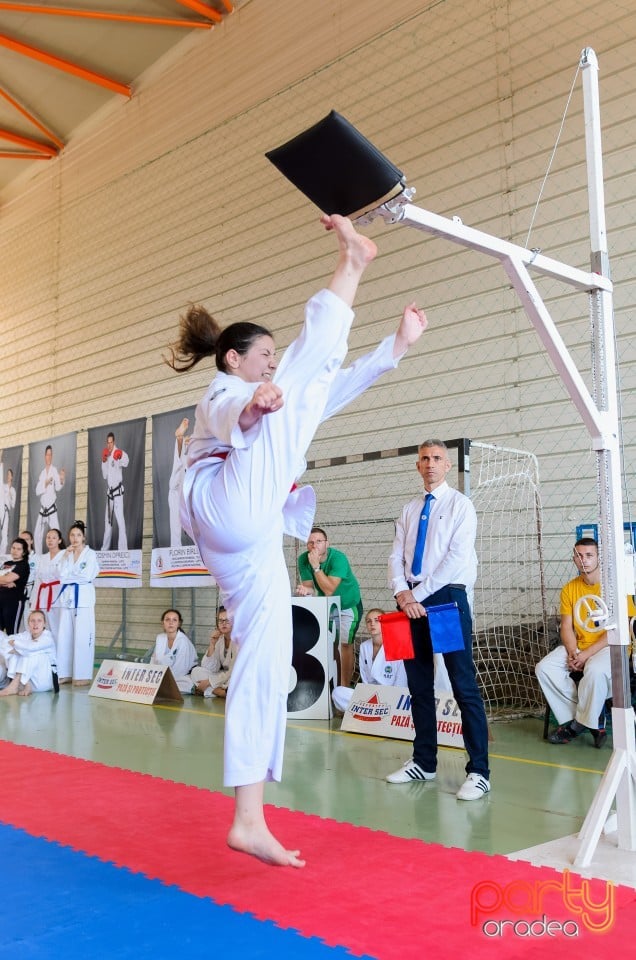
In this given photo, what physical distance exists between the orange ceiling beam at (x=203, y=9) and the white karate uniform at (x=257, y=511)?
8477 millimetres

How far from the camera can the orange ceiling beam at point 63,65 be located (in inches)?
394

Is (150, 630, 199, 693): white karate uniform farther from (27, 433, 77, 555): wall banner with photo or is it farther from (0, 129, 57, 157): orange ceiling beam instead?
(0, 129, 57, 157): orange ceiling beam

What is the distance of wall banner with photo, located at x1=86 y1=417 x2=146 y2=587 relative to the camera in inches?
385

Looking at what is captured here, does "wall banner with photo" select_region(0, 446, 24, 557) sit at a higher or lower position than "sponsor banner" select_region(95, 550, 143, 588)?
higher

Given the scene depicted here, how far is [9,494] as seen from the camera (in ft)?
40.8

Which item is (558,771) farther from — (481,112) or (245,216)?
(245,216)

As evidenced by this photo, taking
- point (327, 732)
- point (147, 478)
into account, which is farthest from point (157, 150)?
Result: point (327, 732)

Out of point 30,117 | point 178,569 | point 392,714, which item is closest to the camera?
point 392,714

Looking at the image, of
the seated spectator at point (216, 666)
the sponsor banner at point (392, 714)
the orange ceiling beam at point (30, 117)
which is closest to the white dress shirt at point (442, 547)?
the sponsor banner at point (392, 714)

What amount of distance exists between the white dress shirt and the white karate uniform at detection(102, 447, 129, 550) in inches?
245

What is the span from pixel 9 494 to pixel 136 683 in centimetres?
608

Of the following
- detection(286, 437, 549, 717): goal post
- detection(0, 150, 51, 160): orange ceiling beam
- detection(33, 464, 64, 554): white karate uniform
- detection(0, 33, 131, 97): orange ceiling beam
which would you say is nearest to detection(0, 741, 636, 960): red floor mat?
detection(286, 437, 549, 717): goal post

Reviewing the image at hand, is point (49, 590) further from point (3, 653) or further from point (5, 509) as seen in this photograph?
point (5, 509)

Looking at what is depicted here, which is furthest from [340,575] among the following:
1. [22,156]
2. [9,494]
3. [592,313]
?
[22,156]
